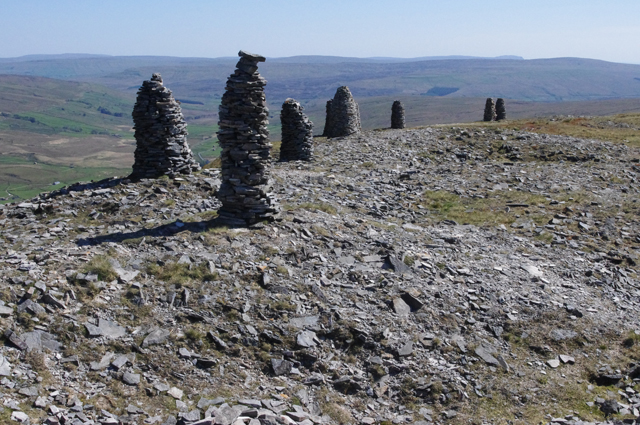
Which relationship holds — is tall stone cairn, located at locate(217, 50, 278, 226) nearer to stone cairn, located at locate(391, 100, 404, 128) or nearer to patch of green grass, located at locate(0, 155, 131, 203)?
stone cairn, located at locate(391, 100, 404, 128)

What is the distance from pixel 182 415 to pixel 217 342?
2749mm

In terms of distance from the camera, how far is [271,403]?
12.4 meters

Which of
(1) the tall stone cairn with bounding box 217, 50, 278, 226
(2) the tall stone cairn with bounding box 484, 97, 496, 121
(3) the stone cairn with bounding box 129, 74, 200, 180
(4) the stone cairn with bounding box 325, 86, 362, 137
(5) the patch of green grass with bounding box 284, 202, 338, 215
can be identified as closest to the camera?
(1) the tall stone cairn with bounding box 217, 50, 278, 226

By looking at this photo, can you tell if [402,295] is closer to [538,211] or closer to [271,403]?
[271,403]

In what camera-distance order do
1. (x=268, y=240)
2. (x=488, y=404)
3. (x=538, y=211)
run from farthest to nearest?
(x=538, y=211) < (x=268, y=240) < (x=488, y=404)

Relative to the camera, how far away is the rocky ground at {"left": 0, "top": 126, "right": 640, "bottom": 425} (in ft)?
40.5

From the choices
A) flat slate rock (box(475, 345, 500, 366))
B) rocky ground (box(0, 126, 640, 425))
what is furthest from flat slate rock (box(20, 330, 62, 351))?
flat slate rock (box(475, 345, 500, 366))

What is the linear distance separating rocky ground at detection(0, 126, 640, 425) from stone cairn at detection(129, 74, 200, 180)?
2.08m

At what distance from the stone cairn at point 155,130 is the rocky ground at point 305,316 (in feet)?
6.83

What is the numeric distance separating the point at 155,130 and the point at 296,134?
46.8ft

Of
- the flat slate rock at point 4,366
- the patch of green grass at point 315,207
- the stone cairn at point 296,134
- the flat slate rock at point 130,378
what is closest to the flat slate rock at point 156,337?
the flat slate rock at point 130,378

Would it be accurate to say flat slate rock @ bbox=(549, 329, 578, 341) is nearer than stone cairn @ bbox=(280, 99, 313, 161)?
Yes

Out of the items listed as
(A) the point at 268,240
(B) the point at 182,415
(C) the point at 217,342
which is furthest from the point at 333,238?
(B) the point at 182,415

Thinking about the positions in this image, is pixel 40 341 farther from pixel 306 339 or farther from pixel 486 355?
pixel 486 355
